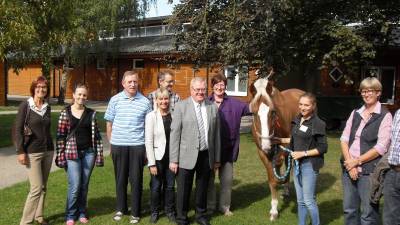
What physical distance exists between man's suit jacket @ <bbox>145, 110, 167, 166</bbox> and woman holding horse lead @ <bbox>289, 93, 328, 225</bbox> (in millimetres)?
1655

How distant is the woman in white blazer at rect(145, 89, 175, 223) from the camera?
5820 millimetres

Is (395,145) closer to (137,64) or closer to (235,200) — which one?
(235,200)

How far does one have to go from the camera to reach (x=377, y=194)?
445cm

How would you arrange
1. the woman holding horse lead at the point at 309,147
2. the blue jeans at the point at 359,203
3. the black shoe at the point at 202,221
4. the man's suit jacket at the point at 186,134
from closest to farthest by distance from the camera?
1. the blue jeans at the point at 359,203
2. the woman holding horse lead at the point at 309,147
3. the man's suit jacket at the point at 186,134
4. the black shoe at the point at 202,221

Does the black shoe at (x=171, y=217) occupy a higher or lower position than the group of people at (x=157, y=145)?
lower

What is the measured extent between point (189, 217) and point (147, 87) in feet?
76.5

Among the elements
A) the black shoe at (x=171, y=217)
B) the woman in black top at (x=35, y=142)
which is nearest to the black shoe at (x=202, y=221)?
the black shoe at (x=171, y=217)

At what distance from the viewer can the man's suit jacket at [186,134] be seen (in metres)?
5.61

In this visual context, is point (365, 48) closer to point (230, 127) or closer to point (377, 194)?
point (230, 127)

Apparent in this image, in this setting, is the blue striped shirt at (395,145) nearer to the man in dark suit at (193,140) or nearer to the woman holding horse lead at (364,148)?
the woman holding horse lead at (364,148)

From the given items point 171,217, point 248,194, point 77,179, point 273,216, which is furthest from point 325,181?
point 77,179

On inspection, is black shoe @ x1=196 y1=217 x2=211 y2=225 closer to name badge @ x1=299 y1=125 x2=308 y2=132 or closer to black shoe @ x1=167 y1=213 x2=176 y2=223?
black shoe @ x1=167 y1=213 x2=176 y2=223

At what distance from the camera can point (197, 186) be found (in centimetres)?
596

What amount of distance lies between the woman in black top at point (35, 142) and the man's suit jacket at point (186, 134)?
1544mm
